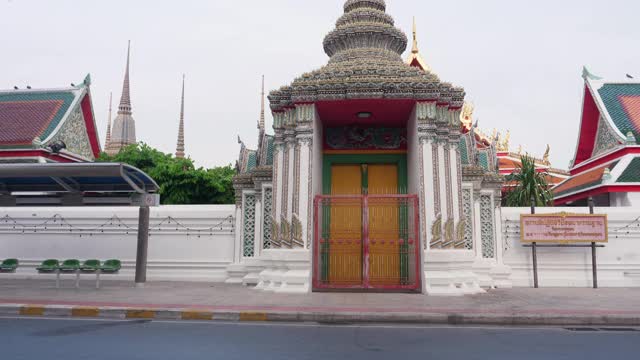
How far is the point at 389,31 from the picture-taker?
48.4ft

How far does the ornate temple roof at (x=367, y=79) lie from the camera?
37.8 feet

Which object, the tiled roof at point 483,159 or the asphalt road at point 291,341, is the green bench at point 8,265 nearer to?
the asphalt road at point 291,341

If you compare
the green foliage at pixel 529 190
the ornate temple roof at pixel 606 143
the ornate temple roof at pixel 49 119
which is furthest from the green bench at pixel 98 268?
the green foliage at pixel 529 190

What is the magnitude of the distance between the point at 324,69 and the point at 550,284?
7971 mm

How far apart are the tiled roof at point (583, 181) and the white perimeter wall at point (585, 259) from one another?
2.86m

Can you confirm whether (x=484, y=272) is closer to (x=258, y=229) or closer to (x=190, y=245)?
(x=258, y=229)

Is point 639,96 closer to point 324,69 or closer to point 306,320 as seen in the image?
point 324,69

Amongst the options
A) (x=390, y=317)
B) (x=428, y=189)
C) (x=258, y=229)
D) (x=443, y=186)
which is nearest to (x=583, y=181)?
(x=443, y=186)

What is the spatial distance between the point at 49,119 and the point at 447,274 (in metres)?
17.4

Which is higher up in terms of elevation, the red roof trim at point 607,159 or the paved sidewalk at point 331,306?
the red roof trim at point 607,159

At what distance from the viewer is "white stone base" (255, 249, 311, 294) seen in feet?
35.6

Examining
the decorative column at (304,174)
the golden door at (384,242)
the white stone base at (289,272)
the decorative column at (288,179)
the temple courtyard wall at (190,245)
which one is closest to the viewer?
the white stone base at (289,272)

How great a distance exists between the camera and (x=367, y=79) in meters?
11.5

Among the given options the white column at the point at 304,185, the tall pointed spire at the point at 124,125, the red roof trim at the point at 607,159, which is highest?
the tall pointed spire at the point at 124,125
